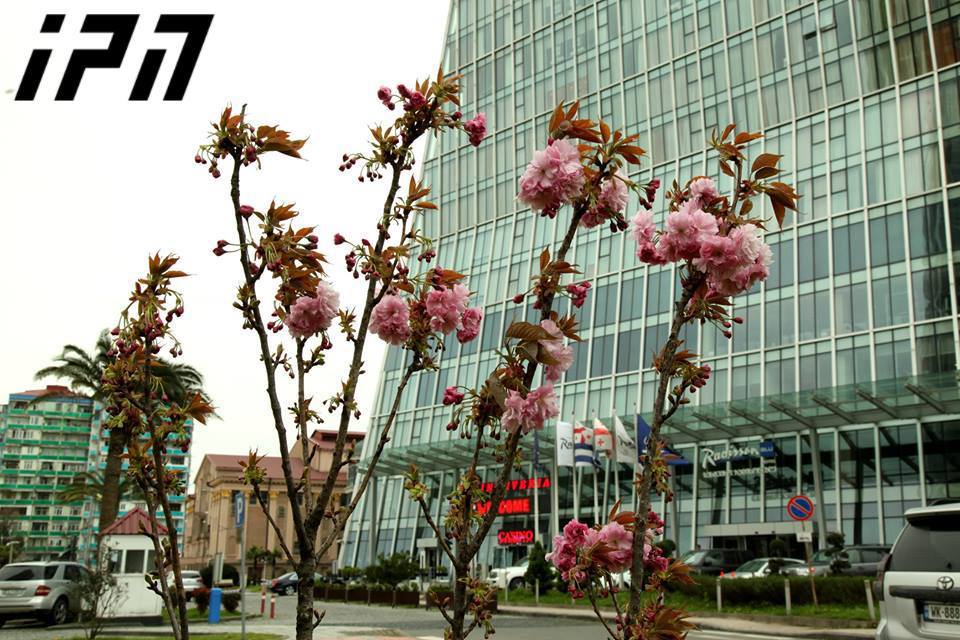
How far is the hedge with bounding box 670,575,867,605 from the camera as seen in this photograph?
2145cm

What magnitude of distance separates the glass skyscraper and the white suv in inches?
1118

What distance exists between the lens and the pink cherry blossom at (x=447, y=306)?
3701 mm

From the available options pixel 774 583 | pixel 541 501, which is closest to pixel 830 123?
pixel 541 501

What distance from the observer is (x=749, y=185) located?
3748mm

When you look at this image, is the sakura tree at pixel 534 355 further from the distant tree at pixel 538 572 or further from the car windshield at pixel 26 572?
the distant tree at pixel 538 572

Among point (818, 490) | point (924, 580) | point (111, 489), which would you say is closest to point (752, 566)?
point (818, 490)

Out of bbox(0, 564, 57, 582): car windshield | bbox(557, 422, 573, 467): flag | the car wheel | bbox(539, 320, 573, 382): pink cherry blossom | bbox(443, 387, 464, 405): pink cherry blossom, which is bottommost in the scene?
the car wheel

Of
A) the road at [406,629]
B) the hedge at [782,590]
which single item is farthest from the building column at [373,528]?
the hedge at [782,590]

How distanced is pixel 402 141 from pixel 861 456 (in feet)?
129

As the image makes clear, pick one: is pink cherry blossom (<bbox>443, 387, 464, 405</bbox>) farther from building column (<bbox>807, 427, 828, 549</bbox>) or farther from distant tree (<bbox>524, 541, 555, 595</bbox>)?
building column (<bbox>807, 427, 828, 549</bbox>)

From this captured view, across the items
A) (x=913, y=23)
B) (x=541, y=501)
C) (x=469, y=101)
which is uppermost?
(x=469, y=101)

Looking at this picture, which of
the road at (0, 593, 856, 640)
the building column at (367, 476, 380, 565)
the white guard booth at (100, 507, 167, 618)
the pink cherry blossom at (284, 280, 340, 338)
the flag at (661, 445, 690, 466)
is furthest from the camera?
the building column at (367, 476, 380, 565)

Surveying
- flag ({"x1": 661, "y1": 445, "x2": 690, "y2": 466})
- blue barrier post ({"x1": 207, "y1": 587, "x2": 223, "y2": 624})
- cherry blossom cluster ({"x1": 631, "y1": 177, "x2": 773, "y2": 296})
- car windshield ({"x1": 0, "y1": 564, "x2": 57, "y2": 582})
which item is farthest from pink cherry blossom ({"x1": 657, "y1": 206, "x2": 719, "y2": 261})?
car windshield ({"x1": 0, "y1": 564, "x2": 57, "y2": 582})

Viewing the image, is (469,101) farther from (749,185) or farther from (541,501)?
(749,185)
